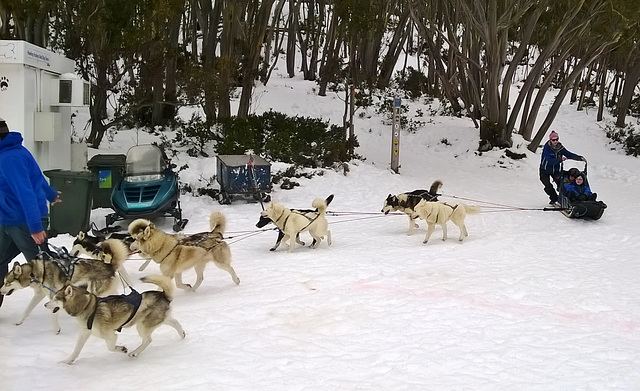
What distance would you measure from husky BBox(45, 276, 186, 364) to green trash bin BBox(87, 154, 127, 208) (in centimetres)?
564

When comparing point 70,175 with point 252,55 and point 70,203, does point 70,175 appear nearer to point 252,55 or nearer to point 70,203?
point 70,203

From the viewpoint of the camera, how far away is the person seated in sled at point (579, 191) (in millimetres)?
10555

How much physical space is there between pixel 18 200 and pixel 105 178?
17.1 feet

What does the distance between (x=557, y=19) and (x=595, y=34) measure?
1547mm

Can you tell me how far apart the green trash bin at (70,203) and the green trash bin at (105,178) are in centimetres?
127

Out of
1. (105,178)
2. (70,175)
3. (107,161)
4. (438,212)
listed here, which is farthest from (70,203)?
(438,212)

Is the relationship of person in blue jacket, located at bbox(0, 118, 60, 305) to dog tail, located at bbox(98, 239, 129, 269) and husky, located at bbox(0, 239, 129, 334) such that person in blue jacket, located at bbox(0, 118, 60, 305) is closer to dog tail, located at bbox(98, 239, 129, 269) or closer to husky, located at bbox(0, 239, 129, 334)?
husky, located at bbox(0, 239, 129, 334)

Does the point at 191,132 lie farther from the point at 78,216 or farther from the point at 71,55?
the point at 78,216

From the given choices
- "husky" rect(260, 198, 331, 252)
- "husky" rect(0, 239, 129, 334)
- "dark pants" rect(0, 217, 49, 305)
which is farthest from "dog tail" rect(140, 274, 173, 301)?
"husky" rect(260, 198, 331, 252)

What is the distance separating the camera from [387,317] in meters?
5.39

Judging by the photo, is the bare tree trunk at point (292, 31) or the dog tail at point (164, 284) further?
the bare tree trunk at point (292, 31)

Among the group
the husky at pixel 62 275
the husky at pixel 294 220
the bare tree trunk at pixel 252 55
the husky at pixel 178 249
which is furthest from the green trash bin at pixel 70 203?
the bare tree trunk at pixel 252 55

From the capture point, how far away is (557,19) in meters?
18.0

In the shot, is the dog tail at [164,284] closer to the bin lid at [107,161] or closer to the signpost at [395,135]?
the bin lid at [107,161]
